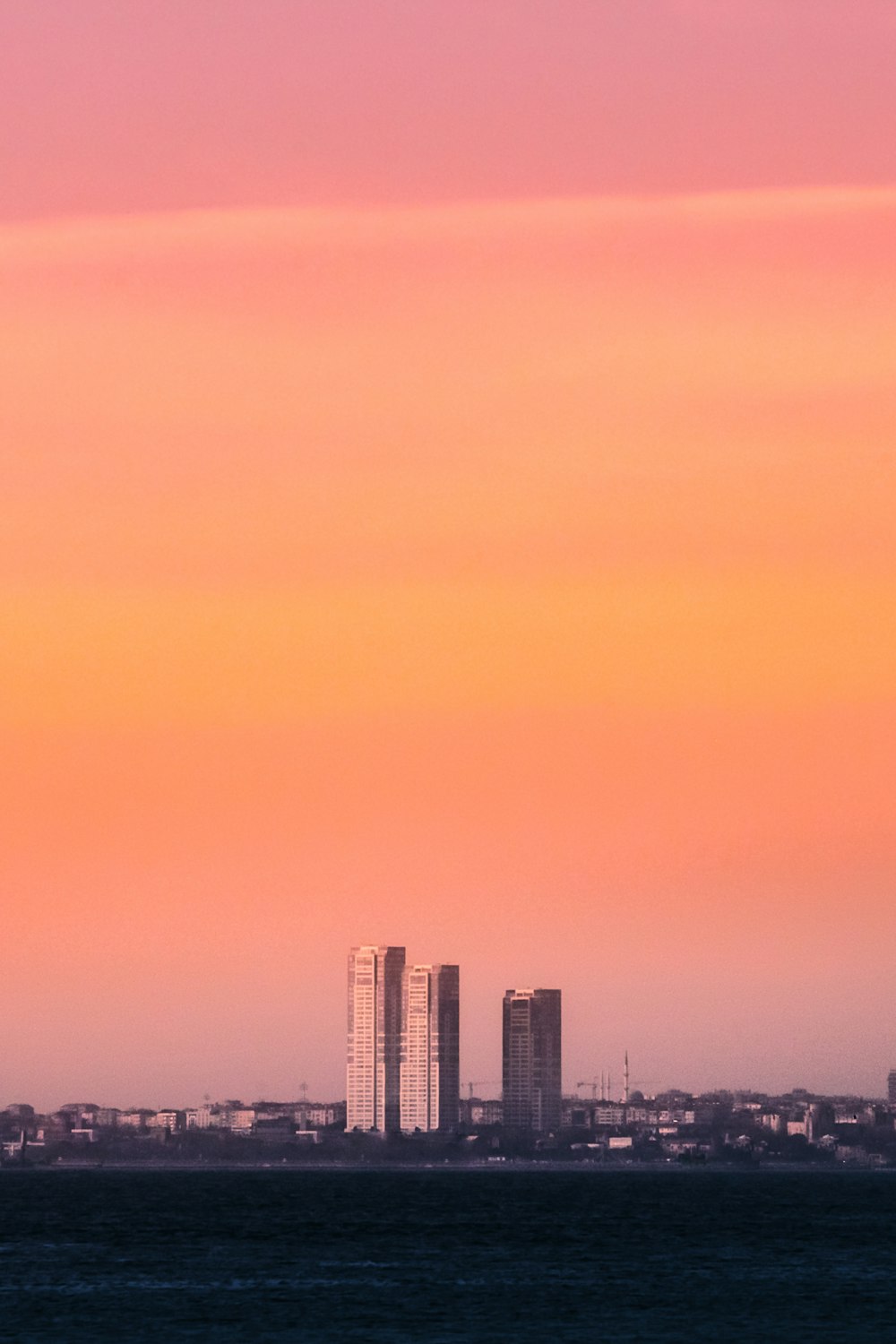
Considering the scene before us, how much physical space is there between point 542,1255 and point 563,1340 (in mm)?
73335

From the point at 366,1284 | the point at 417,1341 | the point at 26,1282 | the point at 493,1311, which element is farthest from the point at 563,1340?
the point at 26,1282

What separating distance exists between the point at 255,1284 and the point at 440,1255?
3763cm

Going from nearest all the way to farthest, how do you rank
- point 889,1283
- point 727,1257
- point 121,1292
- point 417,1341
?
point 417,1341 < point 121,1292 < point 889,1283 < point 727,1257

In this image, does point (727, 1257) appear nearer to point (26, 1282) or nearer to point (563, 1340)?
point (26, 1282)

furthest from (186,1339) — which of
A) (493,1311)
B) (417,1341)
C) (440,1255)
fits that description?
(440,1255)

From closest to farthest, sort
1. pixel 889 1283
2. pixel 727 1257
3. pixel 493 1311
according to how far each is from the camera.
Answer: pixel 493 1311, pixel 889 1283, pixel 727 1257

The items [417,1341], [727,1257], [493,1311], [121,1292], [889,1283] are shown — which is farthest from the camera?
[727,1257]

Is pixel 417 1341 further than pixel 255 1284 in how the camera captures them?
No

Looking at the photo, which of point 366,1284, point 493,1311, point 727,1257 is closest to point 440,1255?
point 727,1257

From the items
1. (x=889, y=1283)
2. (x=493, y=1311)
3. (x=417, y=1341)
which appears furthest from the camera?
(x=889, y=1283)

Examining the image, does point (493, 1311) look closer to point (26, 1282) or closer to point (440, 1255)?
point (26, 1282)

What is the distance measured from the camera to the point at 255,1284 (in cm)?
15575

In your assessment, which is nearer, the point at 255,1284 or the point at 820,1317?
the point at 820,1317

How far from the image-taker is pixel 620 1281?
16075 centimetres
